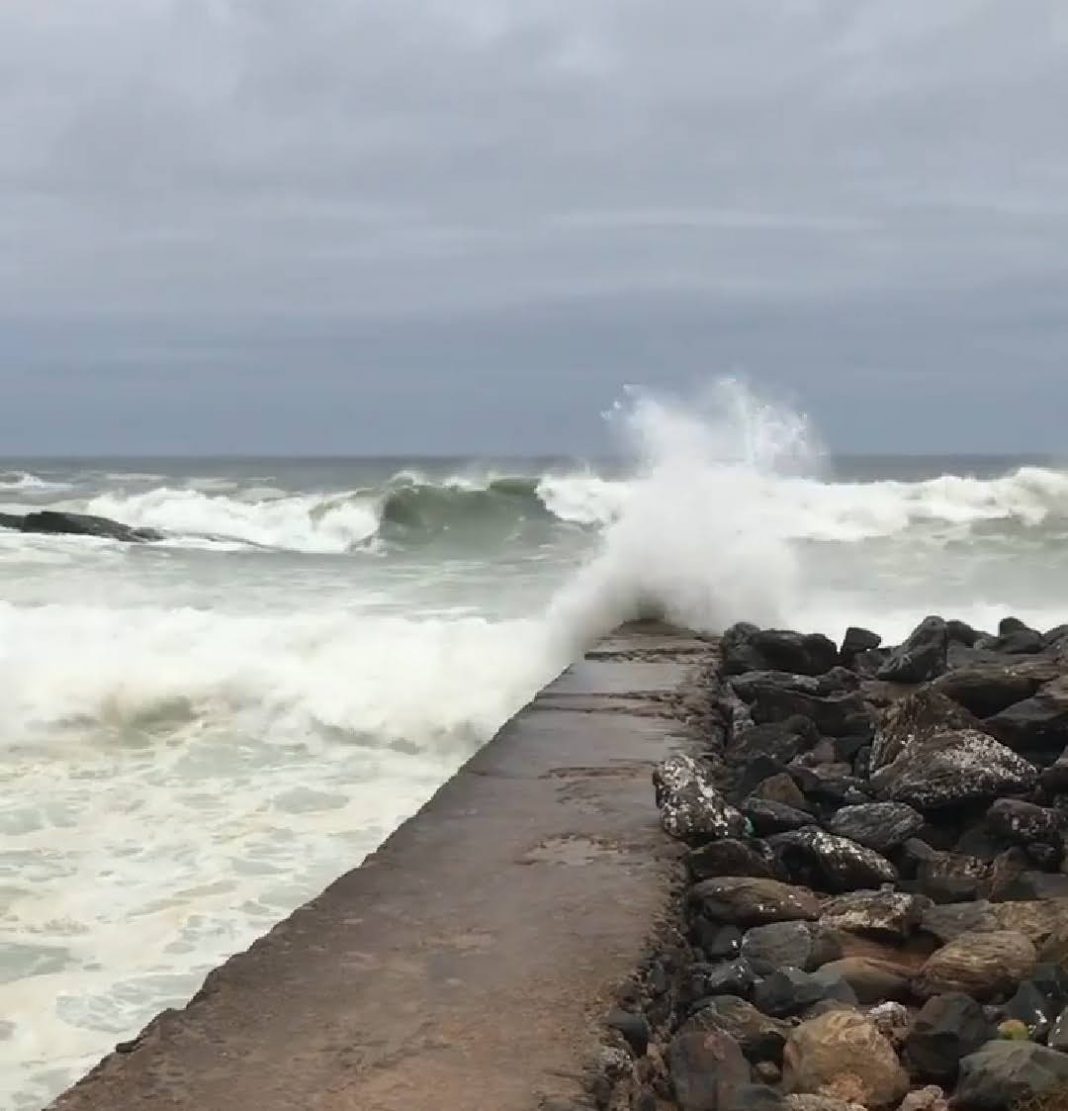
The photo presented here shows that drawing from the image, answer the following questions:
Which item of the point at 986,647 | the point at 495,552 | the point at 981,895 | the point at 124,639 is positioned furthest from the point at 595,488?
the point at 981,895

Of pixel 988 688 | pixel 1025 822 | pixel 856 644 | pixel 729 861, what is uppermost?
pixel 856 644

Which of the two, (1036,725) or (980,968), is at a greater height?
(1036,725)

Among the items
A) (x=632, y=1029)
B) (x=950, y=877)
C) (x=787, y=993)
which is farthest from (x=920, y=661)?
(x=632, y=1029)

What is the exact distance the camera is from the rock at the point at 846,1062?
225cm

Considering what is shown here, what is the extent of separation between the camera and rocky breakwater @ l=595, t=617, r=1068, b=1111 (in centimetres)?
227

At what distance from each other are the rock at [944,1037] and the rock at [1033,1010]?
0.07 metres

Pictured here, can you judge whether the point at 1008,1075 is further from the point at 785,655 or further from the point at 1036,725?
the point at 785,655

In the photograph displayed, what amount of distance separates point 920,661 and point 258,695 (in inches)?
153

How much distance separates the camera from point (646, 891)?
3.13 metres

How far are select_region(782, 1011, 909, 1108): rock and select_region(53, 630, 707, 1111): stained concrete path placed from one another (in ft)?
1.15

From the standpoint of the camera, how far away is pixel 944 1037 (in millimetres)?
2320

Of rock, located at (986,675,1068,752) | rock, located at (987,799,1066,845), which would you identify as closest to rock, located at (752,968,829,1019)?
rock, located at (987,799,1066,845)

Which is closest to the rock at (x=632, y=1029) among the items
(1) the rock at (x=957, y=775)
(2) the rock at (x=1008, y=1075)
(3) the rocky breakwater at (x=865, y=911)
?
(3) the rocky breakwater at (x=865, y=911)

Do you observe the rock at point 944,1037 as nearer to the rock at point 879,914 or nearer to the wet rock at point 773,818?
the rock at point 879,914
